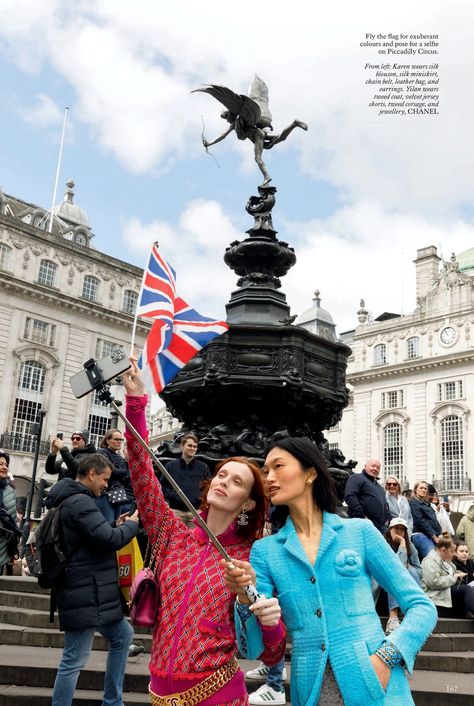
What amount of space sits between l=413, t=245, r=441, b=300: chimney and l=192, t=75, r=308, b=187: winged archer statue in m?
46.6

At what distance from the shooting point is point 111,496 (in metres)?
5.97

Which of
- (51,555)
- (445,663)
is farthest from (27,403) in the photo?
(51,555)

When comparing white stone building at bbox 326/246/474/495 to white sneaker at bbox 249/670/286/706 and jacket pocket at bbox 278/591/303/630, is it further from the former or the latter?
jacket pocket at bbox 278/591/303/630

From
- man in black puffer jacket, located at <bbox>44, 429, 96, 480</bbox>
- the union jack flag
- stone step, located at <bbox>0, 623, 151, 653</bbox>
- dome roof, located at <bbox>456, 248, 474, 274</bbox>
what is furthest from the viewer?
dome roof, located at <bbox>456, 248, 474, 274</bbox>

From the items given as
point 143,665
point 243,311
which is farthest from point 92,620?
point 243,311

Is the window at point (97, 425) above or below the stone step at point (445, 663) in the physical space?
above

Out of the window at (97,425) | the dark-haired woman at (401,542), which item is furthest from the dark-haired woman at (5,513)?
the window at (97,425)

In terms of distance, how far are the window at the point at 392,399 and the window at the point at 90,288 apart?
2480cm

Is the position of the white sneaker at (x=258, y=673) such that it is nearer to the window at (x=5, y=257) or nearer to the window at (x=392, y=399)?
the window at (x=5, y=257)

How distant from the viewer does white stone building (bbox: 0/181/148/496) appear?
36.0 m

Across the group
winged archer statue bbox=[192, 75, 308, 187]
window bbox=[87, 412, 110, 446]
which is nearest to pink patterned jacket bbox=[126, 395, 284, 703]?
winged archer statue bbox=[192, 75, 308, 187]

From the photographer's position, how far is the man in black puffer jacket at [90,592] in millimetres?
4262

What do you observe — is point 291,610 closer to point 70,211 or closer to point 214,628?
point 214,628

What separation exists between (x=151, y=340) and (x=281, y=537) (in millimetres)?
3316
